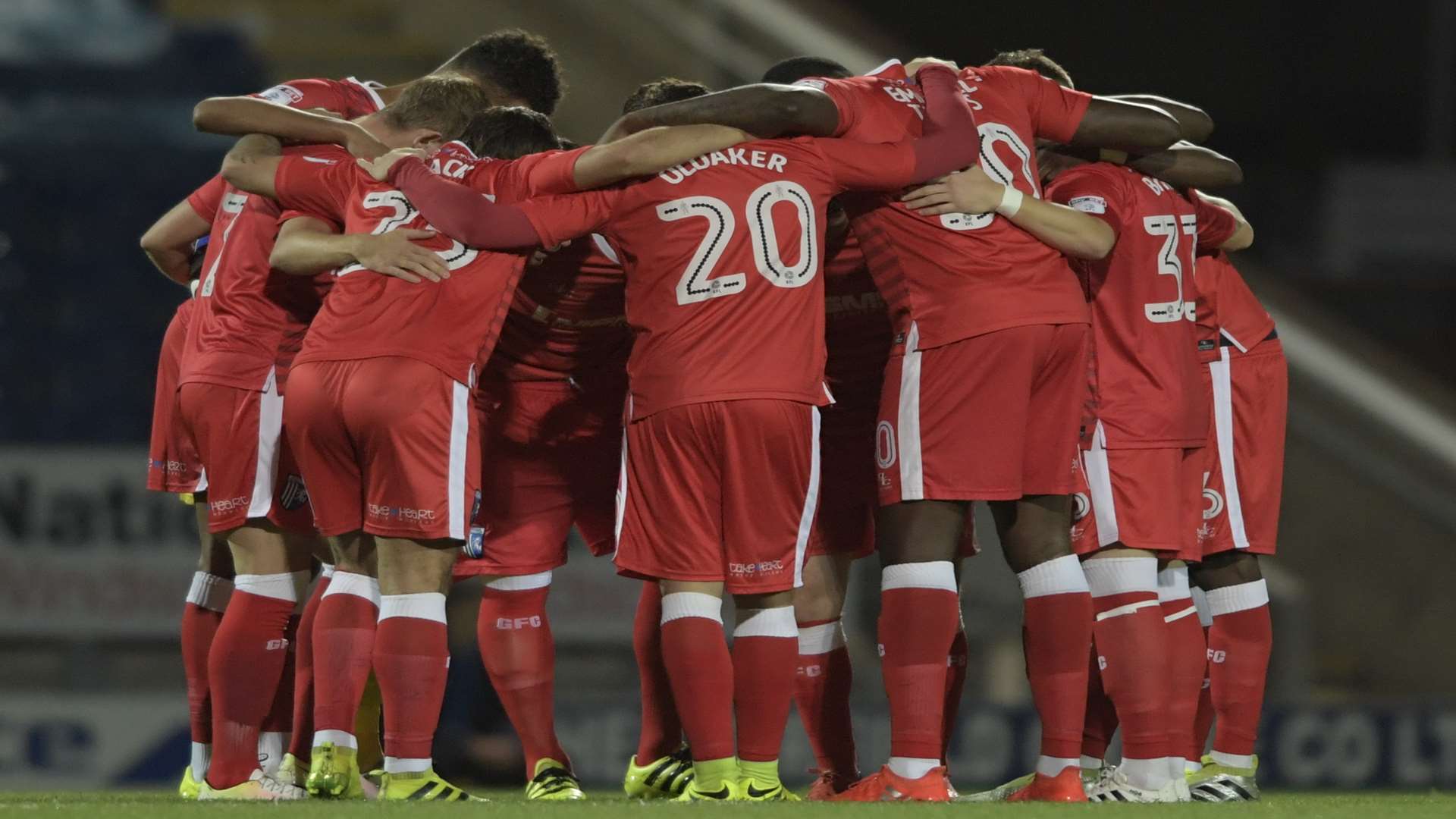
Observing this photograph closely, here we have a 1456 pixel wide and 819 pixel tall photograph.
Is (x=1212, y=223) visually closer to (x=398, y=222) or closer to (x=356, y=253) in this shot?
(x=398, y=222)

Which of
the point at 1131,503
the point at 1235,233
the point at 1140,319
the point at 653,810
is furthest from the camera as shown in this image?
the point at 1235,233

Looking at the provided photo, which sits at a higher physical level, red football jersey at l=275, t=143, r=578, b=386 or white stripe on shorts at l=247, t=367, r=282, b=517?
red football jersey at l=275, t=143, r=578, b=386

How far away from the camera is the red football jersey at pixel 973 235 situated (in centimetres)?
453

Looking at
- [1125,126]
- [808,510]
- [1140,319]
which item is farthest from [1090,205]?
[808,510]

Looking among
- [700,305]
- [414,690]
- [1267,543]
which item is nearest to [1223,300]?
[1267,543]

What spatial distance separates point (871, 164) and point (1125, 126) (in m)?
0.76

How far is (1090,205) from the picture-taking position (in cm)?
482

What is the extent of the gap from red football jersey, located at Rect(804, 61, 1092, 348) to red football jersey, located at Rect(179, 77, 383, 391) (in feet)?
5.21

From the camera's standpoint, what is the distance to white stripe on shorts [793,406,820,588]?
4.43 m

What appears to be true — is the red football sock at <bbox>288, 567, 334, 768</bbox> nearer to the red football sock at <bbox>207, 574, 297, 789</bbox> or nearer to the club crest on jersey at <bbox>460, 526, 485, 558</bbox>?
the red football sock at <bbox>207, 574, 297, 789</bbox>

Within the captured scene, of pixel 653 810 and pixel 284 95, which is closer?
pixel 653 810

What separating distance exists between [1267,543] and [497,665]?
86.8 inches

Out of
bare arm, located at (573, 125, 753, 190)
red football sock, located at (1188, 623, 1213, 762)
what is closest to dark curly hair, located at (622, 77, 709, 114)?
bare arm, located at (573, 125, 753, 190)

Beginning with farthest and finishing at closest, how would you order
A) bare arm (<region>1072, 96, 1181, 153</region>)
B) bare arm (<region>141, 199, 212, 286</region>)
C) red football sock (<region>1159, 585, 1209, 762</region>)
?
bare arm (<region>141, 199, 212, 286</region>), bare arm (<region>1072, 96, 1181, 153</region>), red football sock (<region>1159, 585, 1209, 762</region>)
